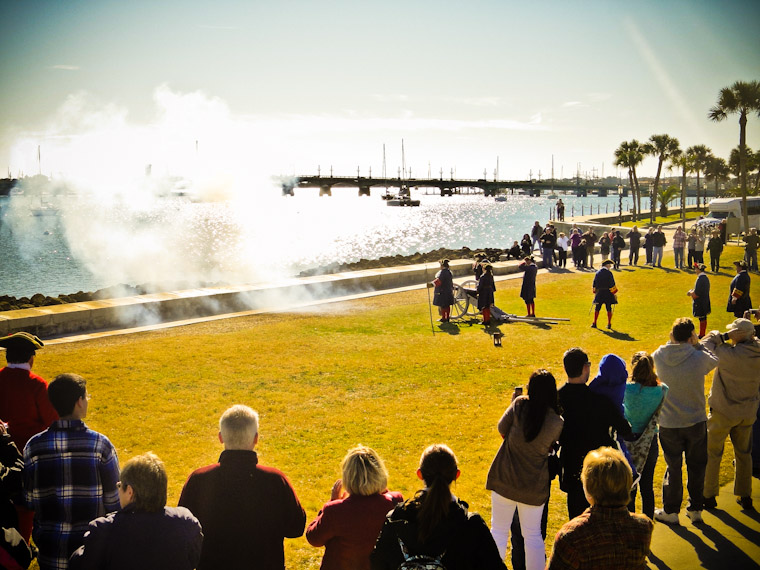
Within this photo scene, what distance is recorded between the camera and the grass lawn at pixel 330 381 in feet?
24.1

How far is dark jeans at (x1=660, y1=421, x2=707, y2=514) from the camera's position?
583cm

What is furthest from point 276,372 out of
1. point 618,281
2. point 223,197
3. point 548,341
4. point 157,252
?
point 157,252

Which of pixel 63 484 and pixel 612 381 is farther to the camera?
pixel 612 381

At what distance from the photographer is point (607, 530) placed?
3.33m

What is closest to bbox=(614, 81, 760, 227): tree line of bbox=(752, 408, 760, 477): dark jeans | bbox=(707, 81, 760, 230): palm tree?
bbox=(707, 81, 760, 230): palm tree

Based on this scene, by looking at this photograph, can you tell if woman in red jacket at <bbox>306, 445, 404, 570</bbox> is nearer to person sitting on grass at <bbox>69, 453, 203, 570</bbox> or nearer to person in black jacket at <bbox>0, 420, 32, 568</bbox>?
person sitting on grass at <bbox>69, 453, 203, 570</bbox>

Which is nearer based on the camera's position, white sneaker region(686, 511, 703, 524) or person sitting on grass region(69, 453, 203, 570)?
person sitting on grass region(69, 453, 203, 570)

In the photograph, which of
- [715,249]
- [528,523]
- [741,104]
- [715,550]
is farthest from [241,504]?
[741,104]

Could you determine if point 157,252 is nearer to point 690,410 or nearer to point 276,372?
point 276,372

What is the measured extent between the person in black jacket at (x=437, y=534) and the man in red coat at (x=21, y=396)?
11.3 ft

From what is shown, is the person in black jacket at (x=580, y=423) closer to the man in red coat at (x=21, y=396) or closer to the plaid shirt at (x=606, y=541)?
the plaid shirt at (x=606, y=541)

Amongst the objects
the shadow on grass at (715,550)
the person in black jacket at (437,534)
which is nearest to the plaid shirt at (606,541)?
the person in black jacket at (437,534)

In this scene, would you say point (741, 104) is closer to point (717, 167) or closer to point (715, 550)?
point (715, 550)

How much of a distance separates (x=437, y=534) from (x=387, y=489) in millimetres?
1106
